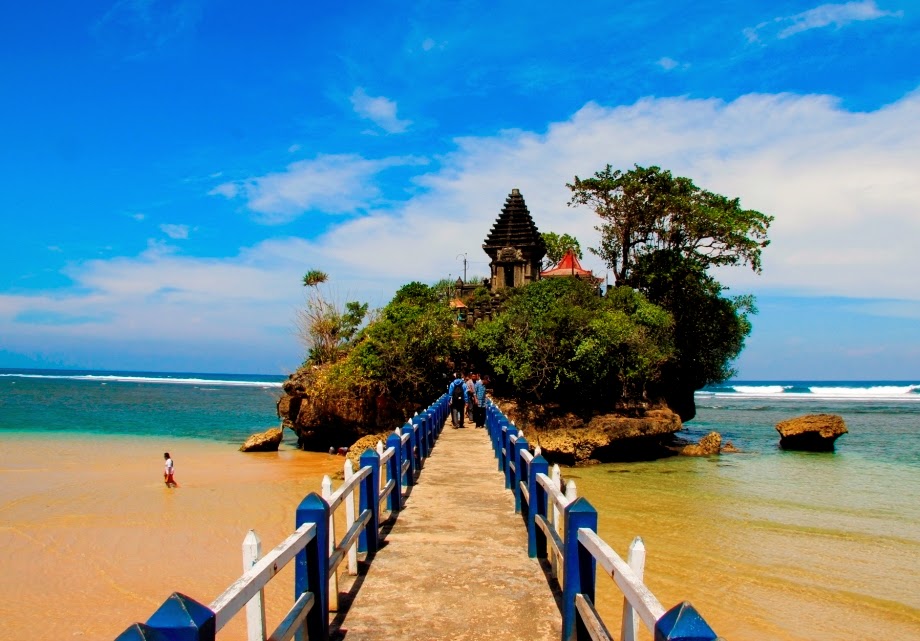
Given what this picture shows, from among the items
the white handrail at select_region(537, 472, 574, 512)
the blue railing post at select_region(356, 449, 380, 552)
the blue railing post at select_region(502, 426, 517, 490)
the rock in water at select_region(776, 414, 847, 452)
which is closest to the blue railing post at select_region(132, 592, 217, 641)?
the white handrail at select_region(537, 472, 574, 512)

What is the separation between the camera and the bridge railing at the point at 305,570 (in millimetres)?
2371

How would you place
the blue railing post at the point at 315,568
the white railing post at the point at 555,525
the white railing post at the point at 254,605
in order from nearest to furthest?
the white railing post at the point at 254,605
the blue railing post at the point at 315,568
the white railing post at the point at 555,525

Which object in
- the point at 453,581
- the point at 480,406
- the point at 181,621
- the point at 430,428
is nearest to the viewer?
the point at 181,621

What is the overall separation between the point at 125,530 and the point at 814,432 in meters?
25.0

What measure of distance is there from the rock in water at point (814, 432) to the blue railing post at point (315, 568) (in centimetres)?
2652

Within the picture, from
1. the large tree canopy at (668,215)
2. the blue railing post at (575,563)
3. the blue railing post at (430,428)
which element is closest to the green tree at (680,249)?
the large tree canopy at (668,215)

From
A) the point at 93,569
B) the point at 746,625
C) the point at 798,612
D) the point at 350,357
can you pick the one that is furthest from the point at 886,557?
the point at 350,357

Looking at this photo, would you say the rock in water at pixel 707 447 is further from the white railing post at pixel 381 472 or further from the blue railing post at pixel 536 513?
the blue railing post at pixel 536 513

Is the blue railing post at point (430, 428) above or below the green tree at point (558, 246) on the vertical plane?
below

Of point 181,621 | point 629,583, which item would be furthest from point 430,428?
point 181,621

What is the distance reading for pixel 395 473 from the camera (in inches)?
350

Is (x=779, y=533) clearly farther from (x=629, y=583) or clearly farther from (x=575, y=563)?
(x=629, y=583)

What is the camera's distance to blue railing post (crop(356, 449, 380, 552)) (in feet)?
21.8

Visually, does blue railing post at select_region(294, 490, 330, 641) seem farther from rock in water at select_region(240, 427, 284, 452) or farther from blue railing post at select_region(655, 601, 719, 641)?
rock in water at select_region(240, 427, 284, 452)
